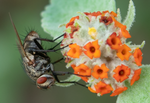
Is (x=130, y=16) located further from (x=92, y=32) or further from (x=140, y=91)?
(x=140, y=91)

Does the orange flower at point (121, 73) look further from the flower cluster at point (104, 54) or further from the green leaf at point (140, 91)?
the green leaf at point (140, 91)

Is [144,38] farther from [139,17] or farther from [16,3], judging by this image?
[16,3]

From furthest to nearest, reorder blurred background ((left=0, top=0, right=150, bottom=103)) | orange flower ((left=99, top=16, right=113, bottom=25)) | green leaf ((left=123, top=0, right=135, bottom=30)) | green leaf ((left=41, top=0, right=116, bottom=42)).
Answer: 1. blurred background ((left=0, top=0, right=150, bottom=103))
2. green leaf ((left=41, top=0, right=116, bottom=42))
3. green leaf ((left=123, top=0, right=135, bottom=30))
4. orange flower ((left=99, top=16, right=113, bottom=25))

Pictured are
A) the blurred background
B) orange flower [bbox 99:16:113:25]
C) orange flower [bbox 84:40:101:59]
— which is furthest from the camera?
the blurred background

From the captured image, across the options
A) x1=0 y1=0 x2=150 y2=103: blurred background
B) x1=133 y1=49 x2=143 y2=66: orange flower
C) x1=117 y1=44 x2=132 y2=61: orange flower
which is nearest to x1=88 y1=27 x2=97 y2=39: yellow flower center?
x1=117 y1=44 x2=132 y2=61: orange flower

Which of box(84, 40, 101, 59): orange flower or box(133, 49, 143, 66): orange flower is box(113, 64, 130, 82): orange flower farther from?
box(84, 40, 101, 59): orange flower

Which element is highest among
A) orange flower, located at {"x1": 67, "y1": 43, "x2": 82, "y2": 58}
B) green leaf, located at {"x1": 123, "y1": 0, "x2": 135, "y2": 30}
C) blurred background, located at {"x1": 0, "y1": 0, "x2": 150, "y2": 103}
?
green leaf, located at {"x1": 123, "y1": 0, "x2": 135, "y2": 30}

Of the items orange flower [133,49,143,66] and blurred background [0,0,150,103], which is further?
blurred background [0,0,150,103]

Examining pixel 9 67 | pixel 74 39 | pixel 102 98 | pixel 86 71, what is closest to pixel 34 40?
pixel 74 39
